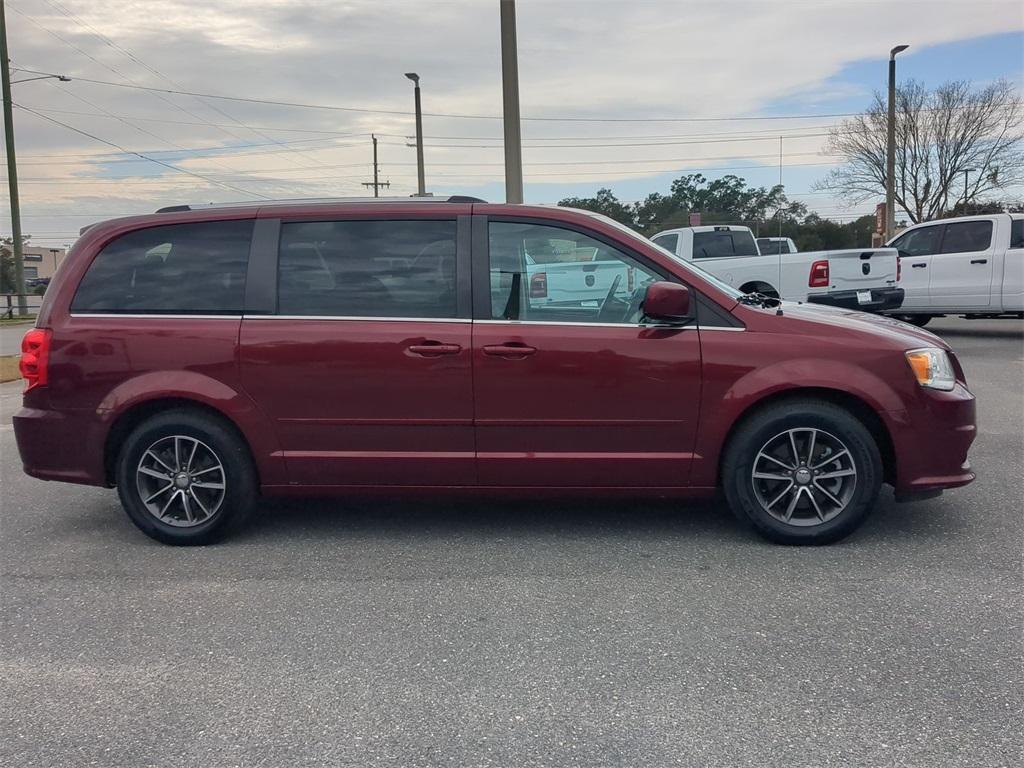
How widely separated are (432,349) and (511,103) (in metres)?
7.79

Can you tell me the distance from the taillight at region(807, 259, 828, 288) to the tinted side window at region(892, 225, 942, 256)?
3.13m

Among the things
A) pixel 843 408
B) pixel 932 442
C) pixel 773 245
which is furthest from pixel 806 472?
pixel 773 245

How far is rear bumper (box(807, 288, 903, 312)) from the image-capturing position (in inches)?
502

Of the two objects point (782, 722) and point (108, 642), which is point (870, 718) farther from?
point (108, 642)

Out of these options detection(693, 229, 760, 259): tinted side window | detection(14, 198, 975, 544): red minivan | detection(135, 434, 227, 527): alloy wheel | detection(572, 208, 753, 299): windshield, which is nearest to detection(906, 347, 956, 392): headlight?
detection(14, 198, 975, 544): red minivan

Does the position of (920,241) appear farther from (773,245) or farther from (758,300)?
(758,300)

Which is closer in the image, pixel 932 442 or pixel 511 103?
pixel 932 442

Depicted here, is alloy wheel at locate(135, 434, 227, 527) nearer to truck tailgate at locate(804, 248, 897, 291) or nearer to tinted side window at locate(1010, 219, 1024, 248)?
truck tailgate at locate(804, 248, 897, 291)

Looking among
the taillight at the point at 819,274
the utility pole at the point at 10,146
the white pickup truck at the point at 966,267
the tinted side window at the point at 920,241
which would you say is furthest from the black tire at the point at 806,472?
the utility pole at the point at 10,146

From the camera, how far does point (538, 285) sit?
4.65 metres

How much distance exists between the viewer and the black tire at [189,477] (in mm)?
4730

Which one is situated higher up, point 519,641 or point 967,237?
point 967,237

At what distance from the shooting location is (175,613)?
388 centimetres

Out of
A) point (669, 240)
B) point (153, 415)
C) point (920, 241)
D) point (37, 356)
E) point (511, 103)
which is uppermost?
point (511, 103)
